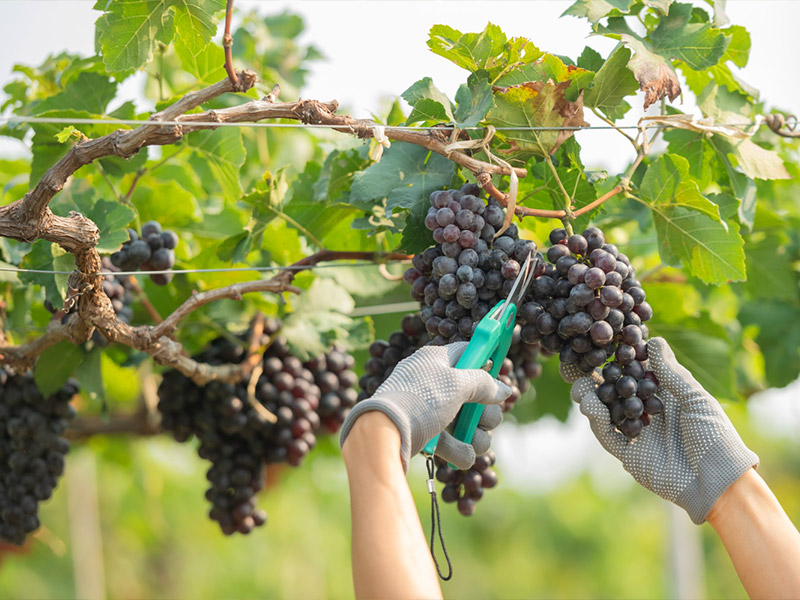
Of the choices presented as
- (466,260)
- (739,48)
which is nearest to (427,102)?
(466,260)

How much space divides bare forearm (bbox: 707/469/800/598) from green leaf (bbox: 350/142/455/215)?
60 centimetres

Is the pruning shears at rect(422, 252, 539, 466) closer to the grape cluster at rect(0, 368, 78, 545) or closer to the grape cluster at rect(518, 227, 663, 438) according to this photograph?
the grape cluster at rect(518, 227, 663, 438)

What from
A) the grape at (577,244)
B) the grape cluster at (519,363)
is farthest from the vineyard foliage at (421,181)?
the grape cluster at (519,363)

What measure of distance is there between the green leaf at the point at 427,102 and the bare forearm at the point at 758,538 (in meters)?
0.65

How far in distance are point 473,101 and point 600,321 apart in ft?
1.24

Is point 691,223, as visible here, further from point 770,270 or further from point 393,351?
point 770,270

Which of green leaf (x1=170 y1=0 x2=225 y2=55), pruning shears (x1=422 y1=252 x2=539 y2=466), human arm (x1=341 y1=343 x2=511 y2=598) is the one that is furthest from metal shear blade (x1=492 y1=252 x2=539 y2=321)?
green leaf (x1=170 y1=0 x2=225 y2=55)

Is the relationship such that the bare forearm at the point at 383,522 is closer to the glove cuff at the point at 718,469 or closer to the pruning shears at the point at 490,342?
the pruning shears at the point at 490,342

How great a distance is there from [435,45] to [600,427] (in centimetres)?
59

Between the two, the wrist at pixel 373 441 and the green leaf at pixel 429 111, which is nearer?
the wrist at pixel 373 441

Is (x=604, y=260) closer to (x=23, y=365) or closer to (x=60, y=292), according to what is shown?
(x=60, y=292)

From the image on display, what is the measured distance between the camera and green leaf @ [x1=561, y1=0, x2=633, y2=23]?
3.83ft

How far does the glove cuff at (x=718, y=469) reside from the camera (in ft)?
3.18

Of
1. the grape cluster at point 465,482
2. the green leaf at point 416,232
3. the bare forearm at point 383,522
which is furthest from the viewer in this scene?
the grape cluster at point 465,482
